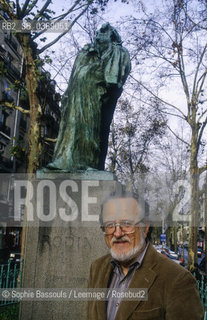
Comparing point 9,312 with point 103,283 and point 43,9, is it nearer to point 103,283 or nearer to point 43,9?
point 103,283

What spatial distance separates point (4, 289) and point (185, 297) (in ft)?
19.9

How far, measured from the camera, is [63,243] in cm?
351

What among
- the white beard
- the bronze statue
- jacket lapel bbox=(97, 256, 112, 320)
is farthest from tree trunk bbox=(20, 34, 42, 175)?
the white beard

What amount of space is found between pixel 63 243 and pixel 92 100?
173cm

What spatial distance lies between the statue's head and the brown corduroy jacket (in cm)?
312

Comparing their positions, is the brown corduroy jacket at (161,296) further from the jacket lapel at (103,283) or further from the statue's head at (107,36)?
the statue's head at (107,36)

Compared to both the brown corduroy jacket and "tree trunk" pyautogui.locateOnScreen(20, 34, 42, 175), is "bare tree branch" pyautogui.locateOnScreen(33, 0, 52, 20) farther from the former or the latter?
the brown corduroy jacket

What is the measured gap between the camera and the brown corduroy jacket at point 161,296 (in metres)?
1.65

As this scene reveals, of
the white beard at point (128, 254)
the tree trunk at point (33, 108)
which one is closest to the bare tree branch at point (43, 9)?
the tree trunk at point (33, 108)

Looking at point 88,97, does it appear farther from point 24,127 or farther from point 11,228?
point 24,127

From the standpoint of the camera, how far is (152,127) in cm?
2283

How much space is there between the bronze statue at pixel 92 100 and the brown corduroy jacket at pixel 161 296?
86.0 inches

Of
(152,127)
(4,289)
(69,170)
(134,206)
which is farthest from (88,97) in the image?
(152,127)

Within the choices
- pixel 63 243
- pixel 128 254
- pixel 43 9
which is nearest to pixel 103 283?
pixel 128 254
